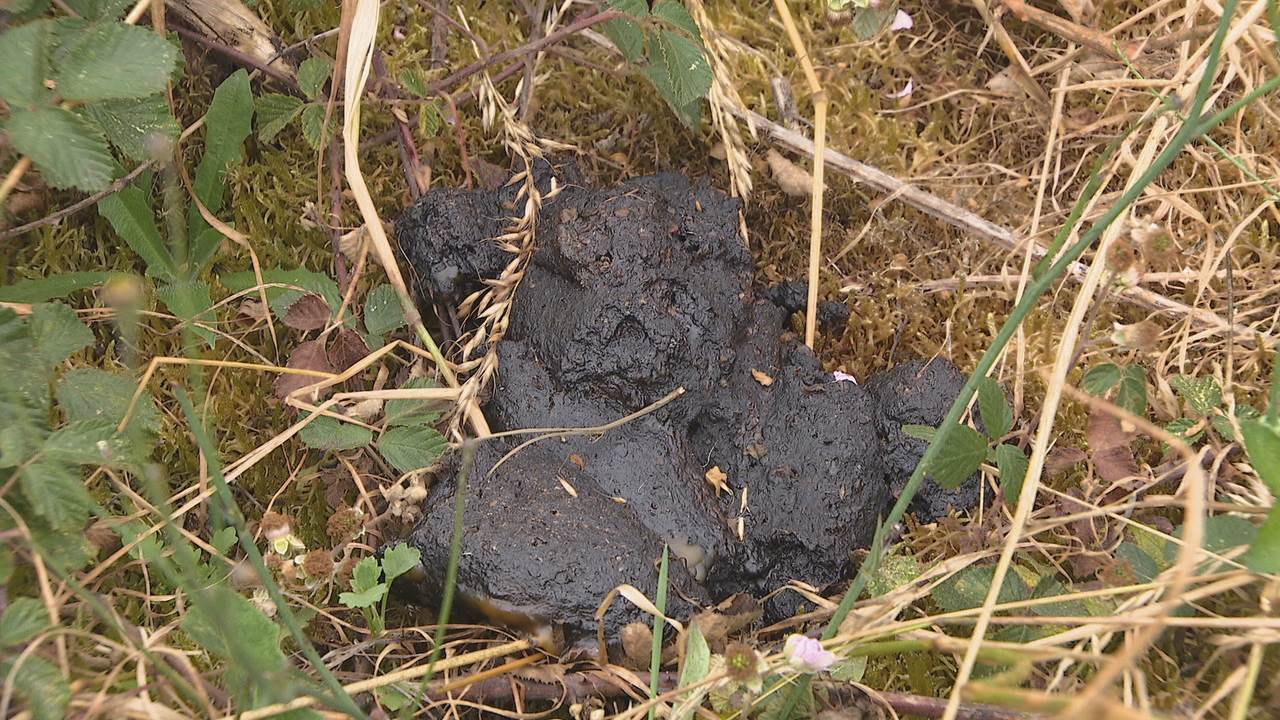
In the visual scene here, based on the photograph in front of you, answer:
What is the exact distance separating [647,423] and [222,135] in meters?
1.24

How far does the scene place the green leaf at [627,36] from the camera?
Answer: 206cm

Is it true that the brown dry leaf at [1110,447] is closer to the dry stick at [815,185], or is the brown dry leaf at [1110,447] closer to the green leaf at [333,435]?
the dry stick at [815,185]

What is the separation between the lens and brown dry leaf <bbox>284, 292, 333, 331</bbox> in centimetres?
195

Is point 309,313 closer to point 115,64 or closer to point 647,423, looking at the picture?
point 115,64

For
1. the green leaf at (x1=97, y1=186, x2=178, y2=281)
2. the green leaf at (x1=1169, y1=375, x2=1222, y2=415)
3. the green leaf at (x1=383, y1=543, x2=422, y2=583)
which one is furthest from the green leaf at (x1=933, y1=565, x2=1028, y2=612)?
the green leaf at (x1=97, y1=186, x2=178, y2=281)

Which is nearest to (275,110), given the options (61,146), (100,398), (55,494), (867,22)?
(61,146)

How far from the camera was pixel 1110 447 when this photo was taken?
6.20 feet

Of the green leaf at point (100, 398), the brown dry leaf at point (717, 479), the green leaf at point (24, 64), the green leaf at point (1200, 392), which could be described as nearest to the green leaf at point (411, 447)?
the green leaf at point (100, 398)

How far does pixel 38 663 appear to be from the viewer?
57.0 inches

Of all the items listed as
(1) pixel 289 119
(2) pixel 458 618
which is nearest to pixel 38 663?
(2) pixel 458 618

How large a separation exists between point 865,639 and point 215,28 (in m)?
2.01

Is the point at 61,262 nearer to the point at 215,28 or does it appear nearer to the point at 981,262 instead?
the point at 215,28

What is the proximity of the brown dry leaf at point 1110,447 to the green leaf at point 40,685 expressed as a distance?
2030mm

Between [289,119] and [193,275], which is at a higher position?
[289,119]
